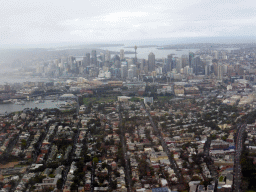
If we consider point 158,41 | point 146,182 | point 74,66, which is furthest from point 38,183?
point 158,41

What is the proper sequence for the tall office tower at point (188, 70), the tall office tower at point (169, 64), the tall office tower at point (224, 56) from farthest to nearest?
the tall office tower at point (224, 56) < the tall office tower at point (169, 64) < the tall office tower at point (188, 70)

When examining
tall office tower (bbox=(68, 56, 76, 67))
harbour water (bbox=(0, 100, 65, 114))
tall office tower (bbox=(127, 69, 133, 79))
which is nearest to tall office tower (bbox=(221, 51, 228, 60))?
tall office tower (bbox=(127, 69, 133, 79))

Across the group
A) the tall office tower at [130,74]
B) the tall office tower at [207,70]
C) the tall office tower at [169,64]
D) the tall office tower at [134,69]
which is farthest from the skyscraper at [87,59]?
the tall office tower at [207,70]

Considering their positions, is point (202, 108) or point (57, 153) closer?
point (57, 153)

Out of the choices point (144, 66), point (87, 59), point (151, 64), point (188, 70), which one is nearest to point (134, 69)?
point (144, 66)

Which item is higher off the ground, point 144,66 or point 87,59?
point 87,59

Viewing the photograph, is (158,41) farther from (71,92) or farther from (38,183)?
(38,183)

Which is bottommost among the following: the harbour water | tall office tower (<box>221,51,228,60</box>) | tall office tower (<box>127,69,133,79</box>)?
the harbour water

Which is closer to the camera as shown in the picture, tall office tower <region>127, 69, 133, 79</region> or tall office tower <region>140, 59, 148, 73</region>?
tall office tower <region>127, 69, 133, 79</region>

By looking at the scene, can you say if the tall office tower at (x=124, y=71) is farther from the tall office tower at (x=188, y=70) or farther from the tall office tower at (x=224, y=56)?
the tall office tower at (x=224, y=56)

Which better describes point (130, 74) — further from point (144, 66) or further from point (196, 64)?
point (196, 64)

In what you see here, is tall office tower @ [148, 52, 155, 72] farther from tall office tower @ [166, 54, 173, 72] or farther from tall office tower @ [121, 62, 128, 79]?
tall office tower @ [121, 62, 128, 79]
